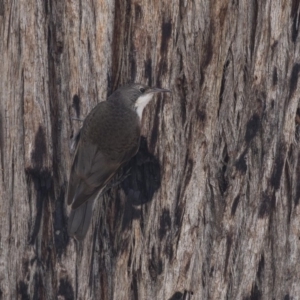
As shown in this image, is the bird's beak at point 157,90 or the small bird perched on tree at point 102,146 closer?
the bird's beak at point 157,90

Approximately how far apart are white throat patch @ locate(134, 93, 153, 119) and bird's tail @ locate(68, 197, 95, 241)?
783 mm

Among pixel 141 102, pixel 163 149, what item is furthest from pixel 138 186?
pixel 141 102

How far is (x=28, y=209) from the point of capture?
438cm

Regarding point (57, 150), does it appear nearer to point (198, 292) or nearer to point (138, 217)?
point (138, 217)

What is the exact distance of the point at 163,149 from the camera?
4.28 meters

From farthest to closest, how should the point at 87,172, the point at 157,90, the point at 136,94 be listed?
1. the point at 87,172
2. the point at 136,94
3. the point at 157,90

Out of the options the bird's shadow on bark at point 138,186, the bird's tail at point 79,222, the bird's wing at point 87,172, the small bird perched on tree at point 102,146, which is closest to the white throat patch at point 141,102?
the small bird perched on tree at point 102,146

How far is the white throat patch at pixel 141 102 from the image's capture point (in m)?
4.25

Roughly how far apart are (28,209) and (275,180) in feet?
5.39

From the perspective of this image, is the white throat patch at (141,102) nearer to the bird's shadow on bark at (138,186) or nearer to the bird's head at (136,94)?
the bird's head at (136,94)

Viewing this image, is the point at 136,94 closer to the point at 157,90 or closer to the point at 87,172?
the point at 157,90

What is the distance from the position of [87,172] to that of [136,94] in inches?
25.1

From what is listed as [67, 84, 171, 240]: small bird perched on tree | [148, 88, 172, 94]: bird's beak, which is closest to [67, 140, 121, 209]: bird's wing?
[67, 84, 171, 240]: small bird perched on tree

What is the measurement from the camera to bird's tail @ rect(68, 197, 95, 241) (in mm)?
4238
